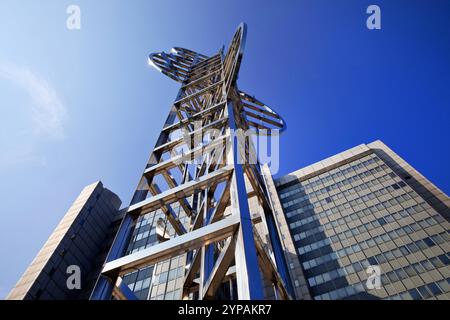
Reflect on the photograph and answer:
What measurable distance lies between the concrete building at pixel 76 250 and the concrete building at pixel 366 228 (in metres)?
28.4

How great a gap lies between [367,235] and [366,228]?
1.18 m

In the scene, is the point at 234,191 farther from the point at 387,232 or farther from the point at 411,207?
the point at 411,207

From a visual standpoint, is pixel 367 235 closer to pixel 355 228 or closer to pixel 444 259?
pixel 355 228

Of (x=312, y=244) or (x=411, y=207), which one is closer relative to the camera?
(x=411, y=207)

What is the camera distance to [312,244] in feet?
134

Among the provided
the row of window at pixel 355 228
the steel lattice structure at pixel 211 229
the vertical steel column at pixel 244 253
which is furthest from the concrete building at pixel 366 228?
the vertical steel column at pixel 244 253

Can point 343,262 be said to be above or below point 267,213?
above

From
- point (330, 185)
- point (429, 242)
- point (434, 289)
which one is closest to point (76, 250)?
point (330, 185)

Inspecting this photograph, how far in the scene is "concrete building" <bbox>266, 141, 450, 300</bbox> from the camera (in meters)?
30.6

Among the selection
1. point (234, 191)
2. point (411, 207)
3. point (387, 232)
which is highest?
point (411, 207)

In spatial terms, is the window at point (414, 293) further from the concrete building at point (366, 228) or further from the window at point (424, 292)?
the window at point (424, 292)

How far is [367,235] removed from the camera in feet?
120

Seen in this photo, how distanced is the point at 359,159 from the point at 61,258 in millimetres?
50810
